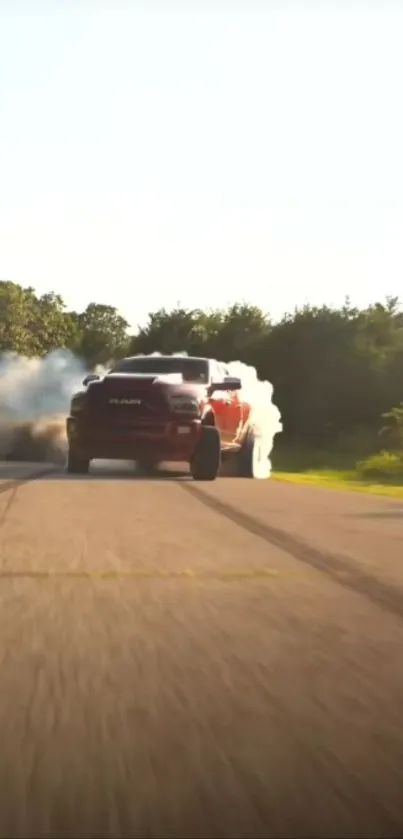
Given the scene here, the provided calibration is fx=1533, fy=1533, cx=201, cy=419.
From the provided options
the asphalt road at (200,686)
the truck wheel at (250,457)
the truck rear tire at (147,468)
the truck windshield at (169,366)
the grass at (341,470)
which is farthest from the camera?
the truck rear tire at (147,468)

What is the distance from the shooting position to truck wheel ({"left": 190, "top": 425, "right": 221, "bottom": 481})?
2338cm

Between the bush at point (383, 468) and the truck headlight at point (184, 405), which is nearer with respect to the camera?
the truck headlight at point (184, 405)

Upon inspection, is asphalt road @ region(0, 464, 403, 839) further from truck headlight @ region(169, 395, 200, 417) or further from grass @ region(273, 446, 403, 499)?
grass @ region(273, 446, 403, 499)

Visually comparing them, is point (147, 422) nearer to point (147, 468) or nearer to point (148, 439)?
point (148, 439)

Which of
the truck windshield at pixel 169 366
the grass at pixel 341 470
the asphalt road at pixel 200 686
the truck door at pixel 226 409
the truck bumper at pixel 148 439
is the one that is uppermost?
the truck windshield at pixel 169 366

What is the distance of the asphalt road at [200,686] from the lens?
13.7 feet

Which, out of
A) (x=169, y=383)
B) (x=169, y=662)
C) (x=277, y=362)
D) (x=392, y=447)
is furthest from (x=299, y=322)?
(x=169, y=662)

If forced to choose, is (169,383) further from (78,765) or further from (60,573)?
(78,765)

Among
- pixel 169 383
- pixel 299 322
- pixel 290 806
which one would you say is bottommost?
pixel 290 806

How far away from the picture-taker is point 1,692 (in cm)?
571

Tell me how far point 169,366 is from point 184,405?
8.05 feet

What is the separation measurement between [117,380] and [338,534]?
37.0 feet

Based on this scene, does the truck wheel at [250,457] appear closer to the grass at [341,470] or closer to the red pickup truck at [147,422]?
the grass at [341,470]

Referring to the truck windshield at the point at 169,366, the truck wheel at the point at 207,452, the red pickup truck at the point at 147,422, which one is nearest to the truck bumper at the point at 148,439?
the red pickup truck at the point at 147,422
